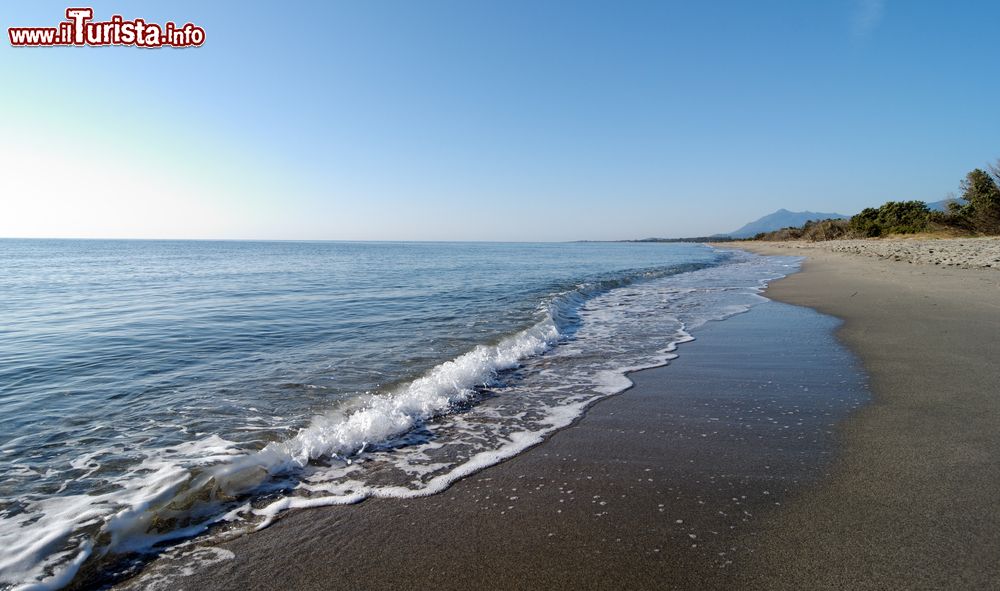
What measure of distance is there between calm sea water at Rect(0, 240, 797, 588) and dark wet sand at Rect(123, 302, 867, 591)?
1.30 ft

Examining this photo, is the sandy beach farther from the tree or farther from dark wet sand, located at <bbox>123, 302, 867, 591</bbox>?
the tree

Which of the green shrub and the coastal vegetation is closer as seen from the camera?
the coastal vegetation

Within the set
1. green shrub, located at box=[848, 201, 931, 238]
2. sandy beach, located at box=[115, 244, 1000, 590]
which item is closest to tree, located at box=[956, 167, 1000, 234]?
green shrub, located at box=[848, 201, 931, 238]

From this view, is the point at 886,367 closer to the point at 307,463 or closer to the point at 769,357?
the point at 769,357

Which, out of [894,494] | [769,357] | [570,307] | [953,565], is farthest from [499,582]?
[570,307]

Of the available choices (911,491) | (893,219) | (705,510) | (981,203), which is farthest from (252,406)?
(893,219)

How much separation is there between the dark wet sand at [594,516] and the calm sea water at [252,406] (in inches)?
15.6

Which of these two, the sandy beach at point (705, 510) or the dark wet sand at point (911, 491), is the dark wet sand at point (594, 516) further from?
the dark wet sand at point (911, 491)

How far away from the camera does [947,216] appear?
151ft

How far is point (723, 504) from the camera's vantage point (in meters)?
3.45

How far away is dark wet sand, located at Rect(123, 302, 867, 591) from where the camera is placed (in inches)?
109

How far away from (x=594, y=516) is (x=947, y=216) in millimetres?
62498

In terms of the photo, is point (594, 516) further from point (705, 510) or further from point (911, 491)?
point (911, 491)

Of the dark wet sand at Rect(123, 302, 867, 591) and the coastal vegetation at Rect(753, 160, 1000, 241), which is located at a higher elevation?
the coastal vegetation at Rect(753, 160, 1000, 241)
